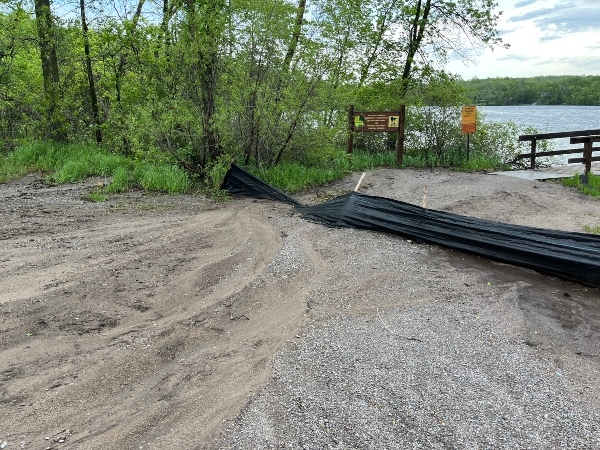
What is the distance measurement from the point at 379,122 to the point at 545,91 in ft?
99.4

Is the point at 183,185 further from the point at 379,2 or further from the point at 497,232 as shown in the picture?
Result: the point at 379,2

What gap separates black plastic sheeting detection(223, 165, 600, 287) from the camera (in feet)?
19.1

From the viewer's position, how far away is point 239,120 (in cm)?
1042

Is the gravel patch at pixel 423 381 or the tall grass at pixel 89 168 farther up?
the tall grass at pixel 89 168

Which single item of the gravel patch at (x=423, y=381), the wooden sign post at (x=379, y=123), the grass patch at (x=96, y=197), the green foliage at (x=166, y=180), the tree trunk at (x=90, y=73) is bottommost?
the gravel patch at (x=423, y=381)

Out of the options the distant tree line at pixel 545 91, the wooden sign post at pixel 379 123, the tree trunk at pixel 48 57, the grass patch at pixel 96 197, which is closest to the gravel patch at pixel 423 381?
the grass patch at pixel 96 197

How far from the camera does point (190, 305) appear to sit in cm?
492

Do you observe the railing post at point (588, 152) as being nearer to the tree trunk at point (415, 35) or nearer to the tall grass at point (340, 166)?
the tall grass at point (340, 166)

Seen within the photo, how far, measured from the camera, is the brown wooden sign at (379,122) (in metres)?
13.9

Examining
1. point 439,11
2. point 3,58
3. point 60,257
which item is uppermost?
point 439,11

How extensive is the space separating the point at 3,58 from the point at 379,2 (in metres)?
10.7

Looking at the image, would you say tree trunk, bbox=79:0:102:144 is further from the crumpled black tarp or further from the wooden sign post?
the wooden sign post

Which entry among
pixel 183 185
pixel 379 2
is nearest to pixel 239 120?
pixel 183 185

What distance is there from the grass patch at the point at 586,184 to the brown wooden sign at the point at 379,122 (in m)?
4.39
